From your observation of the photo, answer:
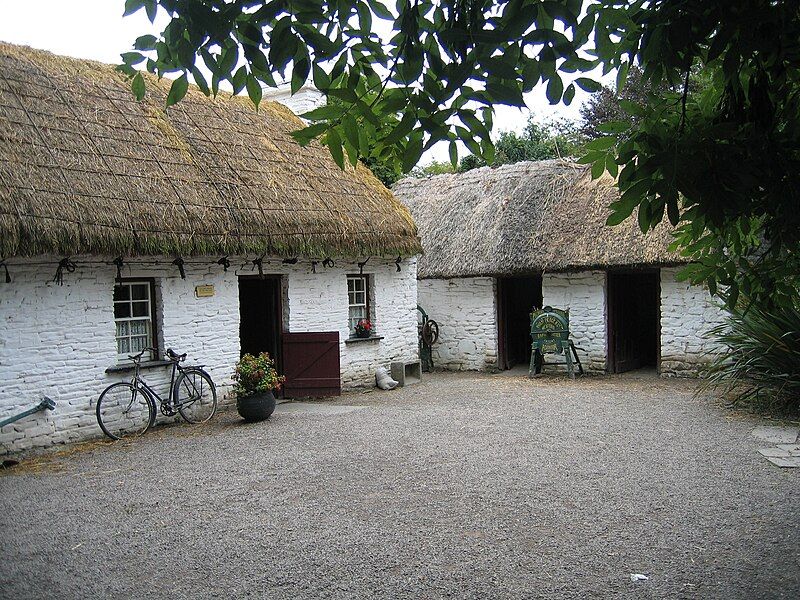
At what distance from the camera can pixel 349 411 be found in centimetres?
1138

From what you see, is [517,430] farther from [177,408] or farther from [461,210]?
[461,210]

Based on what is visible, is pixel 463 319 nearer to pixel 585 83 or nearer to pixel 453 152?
pixel 453 152

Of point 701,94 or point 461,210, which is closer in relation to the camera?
point 701,94

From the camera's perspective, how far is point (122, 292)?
10352 mm

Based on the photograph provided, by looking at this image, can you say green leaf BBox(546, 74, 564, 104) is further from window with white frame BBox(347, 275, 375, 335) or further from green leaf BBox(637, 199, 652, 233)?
window with white frame BBox(347, 275, 375, 335)

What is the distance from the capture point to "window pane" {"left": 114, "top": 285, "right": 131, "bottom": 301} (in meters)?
10.3

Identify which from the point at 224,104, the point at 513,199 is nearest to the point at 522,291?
the point at 513,199

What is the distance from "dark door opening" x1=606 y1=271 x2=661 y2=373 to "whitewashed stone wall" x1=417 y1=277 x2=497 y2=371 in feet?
8.42

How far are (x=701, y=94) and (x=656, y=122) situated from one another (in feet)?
2.79

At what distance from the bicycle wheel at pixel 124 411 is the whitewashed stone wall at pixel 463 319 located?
8.01 meters

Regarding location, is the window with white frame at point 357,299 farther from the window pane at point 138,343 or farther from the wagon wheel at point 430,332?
the window pane at point 138,343

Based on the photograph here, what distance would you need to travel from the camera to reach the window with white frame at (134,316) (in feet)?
33.8

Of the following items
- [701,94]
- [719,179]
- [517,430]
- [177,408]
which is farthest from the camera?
[177,408]

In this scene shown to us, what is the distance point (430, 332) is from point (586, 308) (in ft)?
12.0
